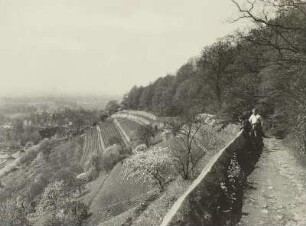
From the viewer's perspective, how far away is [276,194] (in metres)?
12.8

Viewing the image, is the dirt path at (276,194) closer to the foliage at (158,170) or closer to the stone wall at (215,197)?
the stone wall at (215,197)

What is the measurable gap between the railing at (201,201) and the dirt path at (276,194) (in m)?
1.08

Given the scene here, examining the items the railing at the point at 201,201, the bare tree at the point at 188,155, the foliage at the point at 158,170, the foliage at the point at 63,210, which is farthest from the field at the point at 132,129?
the railing at the point at 201,201

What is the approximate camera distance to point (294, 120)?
20453 mm

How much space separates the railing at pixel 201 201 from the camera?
925 cm

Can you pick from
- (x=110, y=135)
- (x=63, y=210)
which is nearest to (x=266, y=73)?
(x=63, y=210)

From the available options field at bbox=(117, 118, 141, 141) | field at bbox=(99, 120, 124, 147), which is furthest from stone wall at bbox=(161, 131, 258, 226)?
field at bbox=(99, 120, 124, 147)

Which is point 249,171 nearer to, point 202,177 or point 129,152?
point 202,177

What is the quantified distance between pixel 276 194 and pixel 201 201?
12.7ft

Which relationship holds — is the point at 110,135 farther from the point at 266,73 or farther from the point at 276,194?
the point at 276,194

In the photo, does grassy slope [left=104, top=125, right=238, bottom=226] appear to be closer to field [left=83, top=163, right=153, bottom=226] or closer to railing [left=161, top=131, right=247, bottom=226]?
railing [left=161, top=131, right=247, bottom=226]

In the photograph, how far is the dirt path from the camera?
10570 millimetres

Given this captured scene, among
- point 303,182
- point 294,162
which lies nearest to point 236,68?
point 294,162

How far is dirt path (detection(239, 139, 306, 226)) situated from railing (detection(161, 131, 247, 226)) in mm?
1080
